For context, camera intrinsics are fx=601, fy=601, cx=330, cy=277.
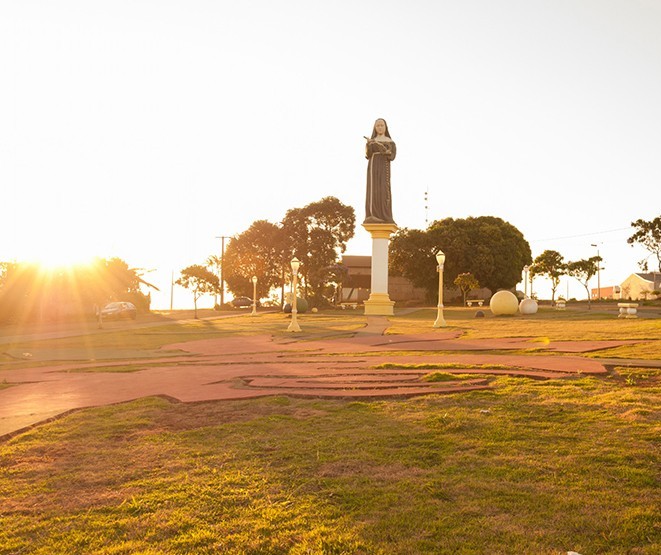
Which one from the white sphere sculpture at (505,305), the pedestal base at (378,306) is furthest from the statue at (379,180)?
the white sphere sculpture at (505,305)

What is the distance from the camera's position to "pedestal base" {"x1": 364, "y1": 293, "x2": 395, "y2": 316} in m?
38.0

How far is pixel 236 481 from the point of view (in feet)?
14.4

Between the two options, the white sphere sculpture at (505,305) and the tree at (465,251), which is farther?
the tree at (465,251)

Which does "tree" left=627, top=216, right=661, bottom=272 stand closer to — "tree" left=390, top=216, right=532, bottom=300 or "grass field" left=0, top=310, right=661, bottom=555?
"tree" left=390, top=216, right=532, bottom=300

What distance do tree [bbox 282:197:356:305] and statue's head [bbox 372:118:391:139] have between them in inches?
686

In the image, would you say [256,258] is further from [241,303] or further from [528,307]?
[528,307]

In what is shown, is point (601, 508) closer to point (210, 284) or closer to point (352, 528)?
point (352, 528)

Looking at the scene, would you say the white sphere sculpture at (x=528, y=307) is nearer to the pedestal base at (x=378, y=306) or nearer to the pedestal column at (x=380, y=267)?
the pedestal base at (x=378, y=306)

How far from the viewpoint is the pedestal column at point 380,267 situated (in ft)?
127

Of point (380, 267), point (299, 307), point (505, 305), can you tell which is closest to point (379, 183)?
point (380, 267)

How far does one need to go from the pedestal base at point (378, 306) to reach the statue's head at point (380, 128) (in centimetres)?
1128

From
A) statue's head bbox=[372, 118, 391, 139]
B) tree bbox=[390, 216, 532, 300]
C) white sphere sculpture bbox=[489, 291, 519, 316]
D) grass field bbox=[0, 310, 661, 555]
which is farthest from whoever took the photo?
tree bbox=[390, 216, 532, 300]

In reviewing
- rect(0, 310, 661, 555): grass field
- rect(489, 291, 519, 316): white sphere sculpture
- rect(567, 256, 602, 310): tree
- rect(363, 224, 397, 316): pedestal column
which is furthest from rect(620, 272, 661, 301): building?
rect(0, 310, 661, 555): grass field

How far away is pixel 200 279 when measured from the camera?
6494 centimetres
